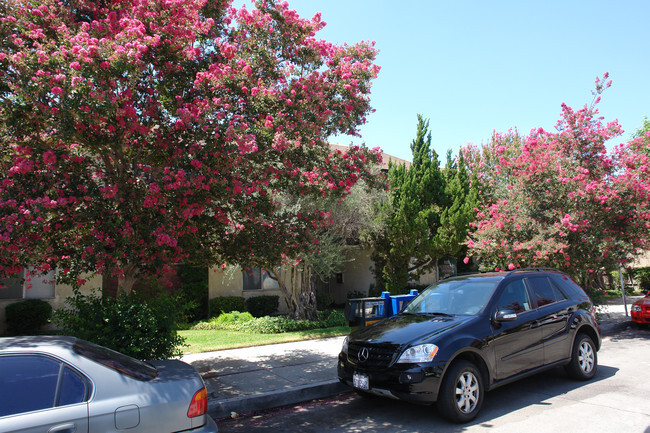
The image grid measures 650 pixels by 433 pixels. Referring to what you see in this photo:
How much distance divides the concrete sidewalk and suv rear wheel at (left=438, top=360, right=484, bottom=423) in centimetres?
216

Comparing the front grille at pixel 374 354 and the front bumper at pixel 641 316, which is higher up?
the front grille at pixel 374 354

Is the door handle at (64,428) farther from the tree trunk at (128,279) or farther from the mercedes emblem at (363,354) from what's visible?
the tree trunk at (128,279)

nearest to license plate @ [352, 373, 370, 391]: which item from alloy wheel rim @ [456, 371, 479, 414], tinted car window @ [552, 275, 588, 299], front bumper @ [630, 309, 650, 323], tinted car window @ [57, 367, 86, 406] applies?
alloy wheel rim @ [456, 371, 479, 414]

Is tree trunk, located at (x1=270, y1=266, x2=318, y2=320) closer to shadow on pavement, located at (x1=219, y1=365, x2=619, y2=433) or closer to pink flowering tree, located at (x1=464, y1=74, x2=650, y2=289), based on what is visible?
pink flowering tree, located at (x1=464, y1=74, x2=650, y2=289)

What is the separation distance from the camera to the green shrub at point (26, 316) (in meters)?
11.4

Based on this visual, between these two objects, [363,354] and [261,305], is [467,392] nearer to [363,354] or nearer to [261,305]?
[363,354]

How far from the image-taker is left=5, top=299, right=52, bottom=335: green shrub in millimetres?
11414

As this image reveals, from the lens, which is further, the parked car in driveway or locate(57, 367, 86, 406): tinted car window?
the parked car in driveway

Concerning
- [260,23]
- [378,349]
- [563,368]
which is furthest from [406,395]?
[260,23]

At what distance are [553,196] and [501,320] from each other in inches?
258

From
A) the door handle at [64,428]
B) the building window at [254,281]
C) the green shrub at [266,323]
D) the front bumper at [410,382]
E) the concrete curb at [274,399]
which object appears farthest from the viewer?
the building window at [254,281]

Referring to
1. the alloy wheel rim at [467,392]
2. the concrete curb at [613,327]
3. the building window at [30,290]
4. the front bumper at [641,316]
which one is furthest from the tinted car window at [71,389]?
the front bumper at [641,316]

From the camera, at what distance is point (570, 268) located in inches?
416

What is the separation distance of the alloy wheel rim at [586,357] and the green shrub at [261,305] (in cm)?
1139
